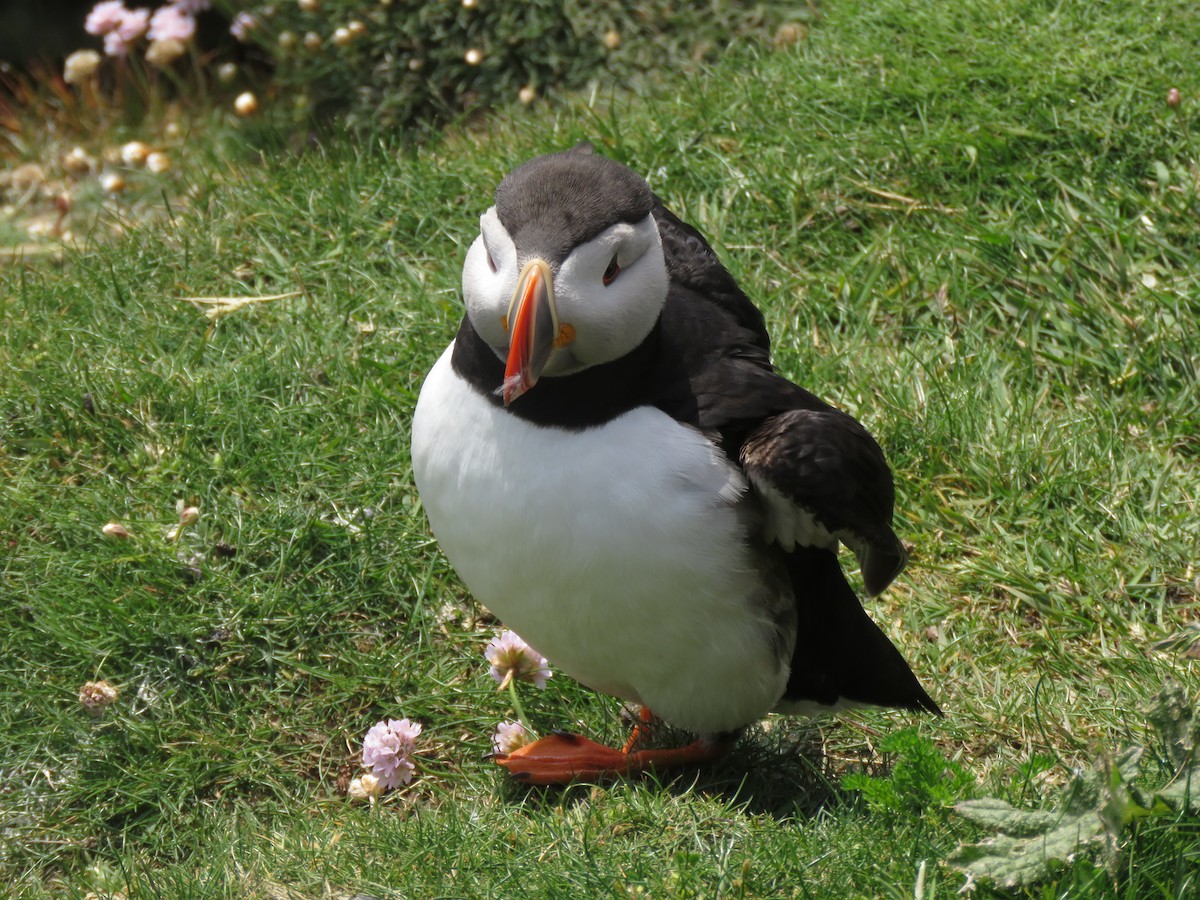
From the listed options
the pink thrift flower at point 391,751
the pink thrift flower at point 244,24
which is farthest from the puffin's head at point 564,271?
the pink thrift flower at point 244,24

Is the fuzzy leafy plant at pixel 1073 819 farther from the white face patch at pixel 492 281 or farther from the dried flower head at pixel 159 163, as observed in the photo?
the dried flower head at pixel 159 163

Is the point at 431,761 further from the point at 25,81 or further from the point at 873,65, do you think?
the point at 25,81

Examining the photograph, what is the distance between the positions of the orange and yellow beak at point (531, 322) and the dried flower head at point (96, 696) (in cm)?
161

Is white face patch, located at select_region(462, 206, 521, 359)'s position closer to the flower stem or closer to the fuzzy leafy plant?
the flower stem

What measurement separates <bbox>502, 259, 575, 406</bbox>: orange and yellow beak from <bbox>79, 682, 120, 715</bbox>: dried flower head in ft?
5.28

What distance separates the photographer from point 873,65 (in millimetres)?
5180

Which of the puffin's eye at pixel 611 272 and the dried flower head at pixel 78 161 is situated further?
the dried flower head at pixel 78 161

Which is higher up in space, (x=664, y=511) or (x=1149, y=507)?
(x=664, y=511)

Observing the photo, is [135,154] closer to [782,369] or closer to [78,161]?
[78,161]

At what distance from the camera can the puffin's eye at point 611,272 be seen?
2.69m

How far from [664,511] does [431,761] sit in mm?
1156

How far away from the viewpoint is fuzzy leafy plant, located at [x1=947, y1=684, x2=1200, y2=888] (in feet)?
7.72

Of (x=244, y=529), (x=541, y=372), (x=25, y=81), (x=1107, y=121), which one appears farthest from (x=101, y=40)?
(x=541, y=372)

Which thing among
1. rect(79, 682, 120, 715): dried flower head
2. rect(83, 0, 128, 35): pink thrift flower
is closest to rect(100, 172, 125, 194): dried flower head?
rect(83, 0, 128, 35): pink thrift flower
